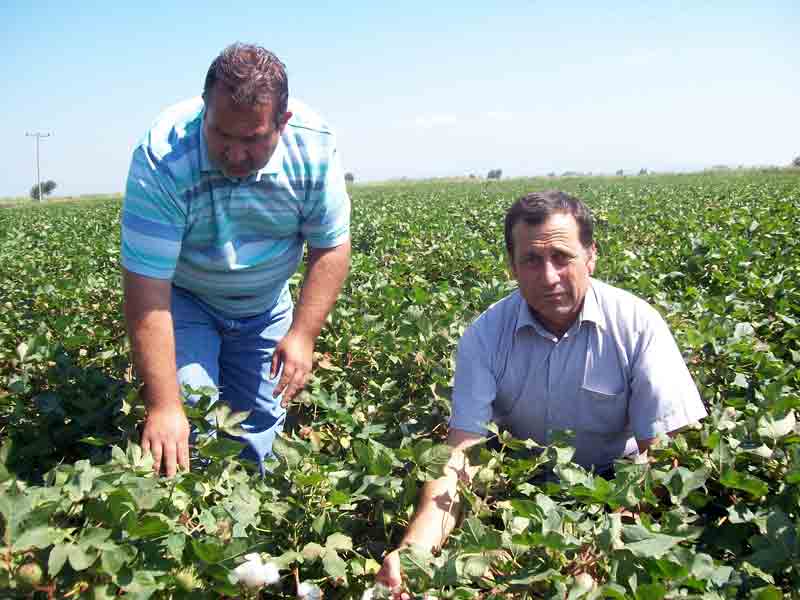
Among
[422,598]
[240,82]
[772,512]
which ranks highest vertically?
[240,82]

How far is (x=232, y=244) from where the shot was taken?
2688 mm

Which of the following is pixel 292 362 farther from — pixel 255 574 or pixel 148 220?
pixel 255 574

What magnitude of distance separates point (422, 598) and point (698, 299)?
10.0 ft

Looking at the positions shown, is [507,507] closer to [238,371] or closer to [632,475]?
[632,475]

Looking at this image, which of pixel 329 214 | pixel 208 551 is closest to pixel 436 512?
pixel 208 551

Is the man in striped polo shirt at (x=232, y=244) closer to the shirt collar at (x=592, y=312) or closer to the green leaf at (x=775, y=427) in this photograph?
the shirt collar at (x=592, y=312)

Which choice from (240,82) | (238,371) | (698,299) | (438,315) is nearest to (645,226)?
(698,299)

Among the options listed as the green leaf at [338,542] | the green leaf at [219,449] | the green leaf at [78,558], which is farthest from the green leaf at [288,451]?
the green leaf at [78,558]

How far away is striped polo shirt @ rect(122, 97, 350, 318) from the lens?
92.3 inches

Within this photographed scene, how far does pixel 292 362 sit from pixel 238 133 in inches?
32.2

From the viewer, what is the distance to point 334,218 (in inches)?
109

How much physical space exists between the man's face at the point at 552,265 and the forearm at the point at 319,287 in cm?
81

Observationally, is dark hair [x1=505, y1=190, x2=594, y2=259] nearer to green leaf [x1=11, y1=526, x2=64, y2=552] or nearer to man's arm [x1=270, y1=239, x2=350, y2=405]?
man's arm [x1=270, y1=239, x2=350, y2=405]

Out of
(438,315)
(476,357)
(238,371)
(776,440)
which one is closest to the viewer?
(776,440)
